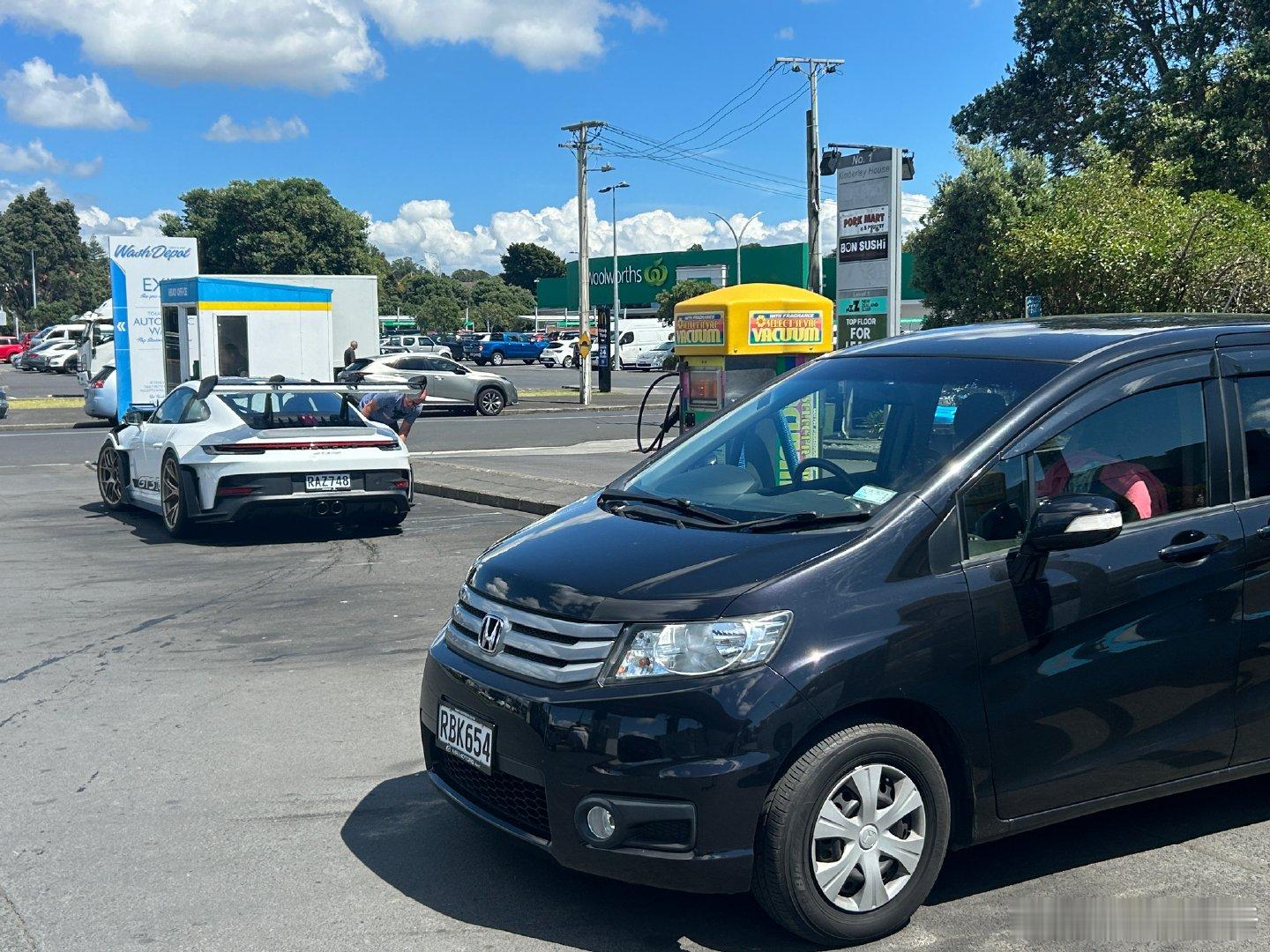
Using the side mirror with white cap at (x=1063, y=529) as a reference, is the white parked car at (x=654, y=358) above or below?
above

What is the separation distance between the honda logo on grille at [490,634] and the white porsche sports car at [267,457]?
24.7ft

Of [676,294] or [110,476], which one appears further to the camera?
[676,294]

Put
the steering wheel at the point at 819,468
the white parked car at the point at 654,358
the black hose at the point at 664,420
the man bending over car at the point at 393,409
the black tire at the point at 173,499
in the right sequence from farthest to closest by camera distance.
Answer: the white parked car at the point at 654,358 → the man bending over car at the point at 393,409 → the black tire at the point at 173,499 → the black hose at the point at 664,420 → the steering wheel at the point at 819,468

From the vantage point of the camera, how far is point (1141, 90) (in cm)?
3278

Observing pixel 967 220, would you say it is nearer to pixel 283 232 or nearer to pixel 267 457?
pixel 267 457

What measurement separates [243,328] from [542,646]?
2260cm

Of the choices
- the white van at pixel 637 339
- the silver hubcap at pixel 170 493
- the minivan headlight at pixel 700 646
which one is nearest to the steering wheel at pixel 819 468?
the minivan headlight at pixel 700 646

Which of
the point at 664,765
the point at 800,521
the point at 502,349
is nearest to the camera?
the point at 664,765

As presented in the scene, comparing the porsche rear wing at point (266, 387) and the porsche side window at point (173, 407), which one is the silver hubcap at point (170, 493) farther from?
the porsche rear wing at point (266, 387)

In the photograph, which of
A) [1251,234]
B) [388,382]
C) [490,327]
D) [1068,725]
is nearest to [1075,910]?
[1068,725]

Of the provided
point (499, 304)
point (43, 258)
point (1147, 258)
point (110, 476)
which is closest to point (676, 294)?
point (499, 304)

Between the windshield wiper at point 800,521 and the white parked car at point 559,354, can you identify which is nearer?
the windshield wiper at point 800,521

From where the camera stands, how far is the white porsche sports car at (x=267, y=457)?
11.1m

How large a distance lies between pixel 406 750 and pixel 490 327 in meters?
108
